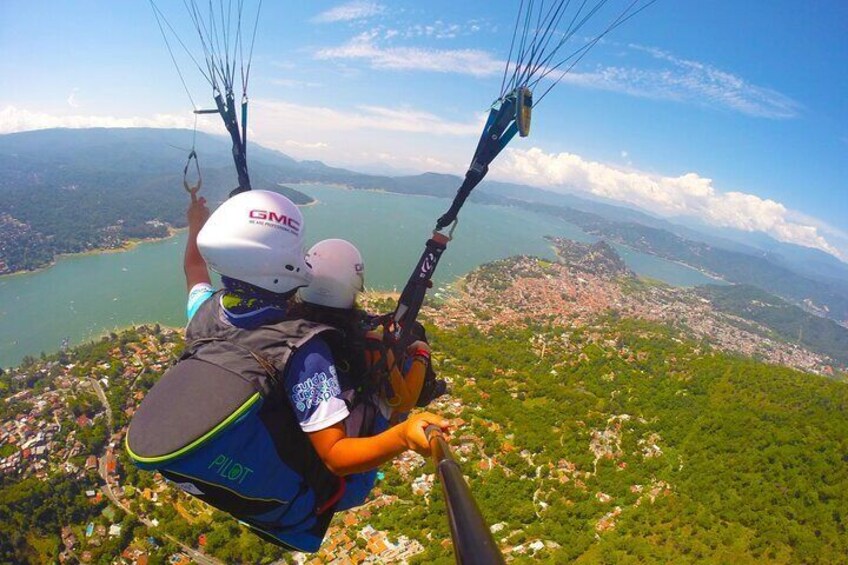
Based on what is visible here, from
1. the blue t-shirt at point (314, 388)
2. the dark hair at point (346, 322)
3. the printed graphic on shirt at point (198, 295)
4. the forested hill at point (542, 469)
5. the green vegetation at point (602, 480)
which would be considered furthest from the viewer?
A: the forested hill at point (542, 469)

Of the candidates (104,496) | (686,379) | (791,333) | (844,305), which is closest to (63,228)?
(104,496)

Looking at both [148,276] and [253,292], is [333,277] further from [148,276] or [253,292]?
[148,276]

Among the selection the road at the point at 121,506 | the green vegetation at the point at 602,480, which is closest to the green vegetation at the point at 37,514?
the green vegetation at the point at 602,480

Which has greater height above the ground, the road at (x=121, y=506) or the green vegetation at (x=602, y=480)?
the green vegetation at (x=602, y=480)

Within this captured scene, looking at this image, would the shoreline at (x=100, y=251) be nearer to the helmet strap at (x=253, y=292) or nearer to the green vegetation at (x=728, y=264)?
the helmet strap at (x=253, y=292)

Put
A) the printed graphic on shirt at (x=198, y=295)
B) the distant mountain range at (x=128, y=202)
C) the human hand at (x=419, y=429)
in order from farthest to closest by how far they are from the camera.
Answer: the distant mountain range at (x=128, y=202) < the printed graphic on shirt at (x=198, y=295) < the human hand at (x=419, y=429)

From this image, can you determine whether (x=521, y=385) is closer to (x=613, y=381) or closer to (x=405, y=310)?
(x=613, y=381)

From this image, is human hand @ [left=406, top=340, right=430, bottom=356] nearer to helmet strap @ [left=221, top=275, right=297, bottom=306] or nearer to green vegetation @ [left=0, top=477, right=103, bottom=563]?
helmet strap @ [left=221, top=275, right=297, bottom=306]

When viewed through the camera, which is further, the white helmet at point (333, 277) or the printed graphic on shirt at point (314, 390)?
the white helmet at point (333, 277)

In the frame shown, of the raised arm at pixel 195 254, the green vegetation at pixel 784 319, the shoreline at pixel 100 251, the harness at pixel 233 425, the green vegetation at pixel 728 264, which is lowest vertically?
the shoreline at pixel 100 251
